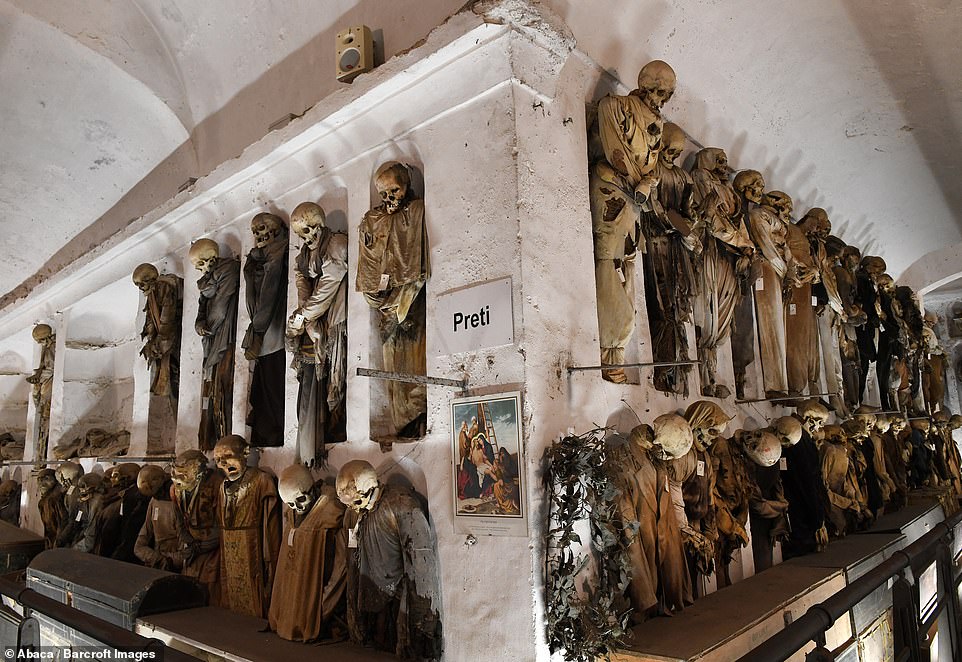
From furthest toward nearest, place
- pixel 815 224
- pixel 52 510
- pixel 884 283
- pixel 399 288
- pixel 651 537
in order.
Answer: pixel 884 283, pixel 815 224, pixel 52 510, pixel 399 288, pixel 651 537

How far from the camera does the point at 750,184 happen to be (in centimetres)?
577

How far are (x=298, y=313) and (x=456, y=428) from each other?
1.60 metres

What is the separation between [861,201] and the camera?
8.31 meters

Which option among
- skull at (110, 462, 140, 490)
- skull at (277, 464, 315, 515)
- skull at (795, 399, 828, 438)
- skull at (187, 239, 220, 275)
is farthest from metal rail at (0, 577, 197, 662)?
skull at (795, 399, 828, 438)

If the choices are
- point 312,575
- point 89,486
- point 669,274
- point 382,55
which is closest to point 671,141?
point 669,274

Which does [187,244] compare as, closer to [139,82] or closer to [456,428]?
[139,82]

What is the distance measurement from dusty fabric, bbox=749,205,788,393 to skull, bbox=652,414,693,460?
2.64 m

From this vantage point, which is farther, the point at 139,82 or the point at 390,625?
the point at 139,82

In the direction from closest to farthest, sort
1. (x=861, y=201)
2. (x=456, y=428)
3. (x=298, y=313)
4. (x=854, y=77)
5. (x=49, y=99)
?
(x=456, y=428) → (x=298, y=313) → (x=854, y=77) → (x=49, y=99) → (x=861, y=201)

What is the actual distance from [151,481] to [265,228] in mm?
2158

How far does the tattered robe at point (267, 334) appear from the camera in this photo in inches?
200

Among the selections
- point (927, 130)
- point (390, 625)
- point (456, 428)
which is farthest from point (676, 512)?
point (927, 130)

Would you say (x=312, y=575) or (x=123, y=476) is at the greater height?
(x=123, y=476)

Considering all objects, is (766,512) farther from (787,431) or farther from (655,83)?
(655,83)
